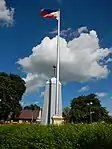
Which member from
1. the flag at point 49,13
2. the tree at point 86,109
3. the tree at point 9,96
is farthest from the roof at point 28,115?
the flag at point 49,13

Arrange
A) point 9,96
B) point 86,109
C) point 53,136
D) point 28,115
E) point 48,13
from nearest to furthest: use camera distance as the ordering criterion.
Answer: point 53,136 → point 48,13 → point 9,96 → point 86,109 → point 28,115

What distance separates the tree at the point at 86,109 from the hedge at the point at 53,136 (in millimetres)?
71204

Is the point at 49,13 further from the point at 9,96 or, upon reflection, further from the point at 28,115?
the point at 28,115

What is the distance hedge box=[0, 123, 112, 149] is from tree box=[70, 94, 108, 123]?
71.2 metres

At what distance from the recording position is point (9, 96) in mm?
75062

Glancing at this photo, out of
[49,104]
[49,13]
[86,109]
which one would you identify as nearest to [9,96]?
[86,109]

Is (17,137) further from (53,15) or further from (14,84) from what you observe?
(14,84)

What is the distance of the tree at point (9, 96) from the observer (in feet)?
244

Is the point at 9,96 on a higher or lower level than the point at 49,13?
higher

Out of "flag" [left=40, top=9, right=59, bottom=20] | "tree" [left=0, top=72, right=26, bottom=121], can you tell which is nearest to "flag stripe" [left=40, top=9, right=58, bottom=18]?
"flag" [left=40, top=9, right=59, bottom=20]

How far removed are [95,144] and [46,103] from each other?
1051cm

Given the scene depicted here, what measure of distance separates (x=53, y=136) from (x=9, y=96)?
62.9 metres

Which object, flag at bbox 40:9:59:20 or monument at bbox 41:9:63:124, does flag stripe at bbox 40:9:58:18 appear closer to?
flag at bbox 40:9:59:20

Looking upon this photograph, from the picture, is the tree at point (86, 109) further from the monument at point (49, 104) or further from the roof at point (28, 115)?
the monument at point (49, 104)
